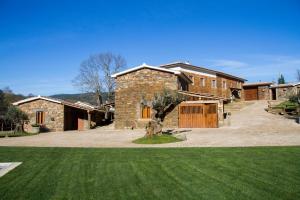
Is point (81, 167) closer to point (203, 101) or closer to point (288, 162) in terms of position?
point (288, 162)

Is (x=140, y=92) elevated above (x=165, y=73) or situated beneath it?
situated beneath

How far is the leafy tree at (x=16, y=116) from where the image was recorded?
27656 mm

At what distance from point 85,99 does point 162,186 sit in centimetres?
4614

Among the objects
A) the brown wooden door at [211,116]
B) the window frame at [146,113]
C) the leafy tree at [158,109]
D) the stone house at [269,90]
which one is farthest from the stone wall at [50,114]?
the stone house at [269,90]

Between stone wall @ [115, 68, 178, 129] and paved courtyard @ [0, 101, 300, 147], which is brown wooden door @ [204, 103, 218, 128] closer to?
paved courtyard @ [0, 101, 300, 147]

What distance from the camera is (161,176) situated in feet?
24.3

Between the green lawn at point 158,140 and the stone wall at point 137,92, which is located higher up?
the stone wall at point 137,92

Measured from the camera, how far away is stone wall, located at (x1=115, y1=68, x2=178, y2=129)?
1043 inches

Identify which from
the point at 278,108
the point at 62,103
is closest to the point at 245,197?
the point at 62,103

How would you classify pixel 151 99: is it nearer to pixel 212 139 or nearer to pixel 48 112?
pixel 212 139

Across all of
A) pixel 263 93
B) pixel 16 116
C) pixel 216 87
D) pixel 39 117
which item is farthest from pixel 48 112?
pixel 263 93

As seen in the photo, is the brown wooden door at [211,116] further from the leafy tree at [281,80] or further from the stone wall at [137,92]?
the leafy tree at [281,80]

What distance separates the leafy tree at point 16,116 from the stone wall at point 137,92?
30.8 feet

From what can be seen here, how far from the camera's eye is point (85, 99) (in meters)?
51.1
